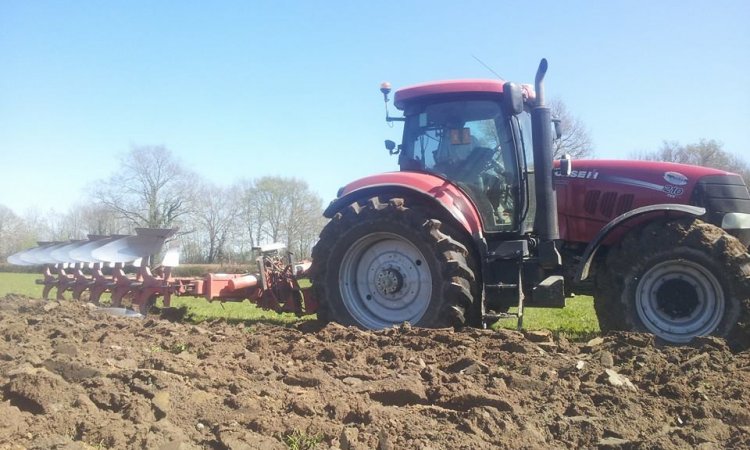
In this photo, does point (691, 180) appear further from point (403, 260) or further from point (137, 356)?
point (137, 356)

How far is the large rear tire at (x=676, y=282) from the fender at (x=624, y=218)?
98 mm

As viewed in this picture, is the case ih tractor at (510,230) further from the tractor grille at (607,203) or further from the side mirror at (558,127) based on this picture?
the side mirror at (558,127)

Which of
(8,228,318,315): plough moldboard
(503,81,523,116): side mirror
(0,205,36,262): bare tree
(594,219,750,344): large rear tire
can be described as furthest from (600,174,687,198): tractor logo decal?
(0,205,36,262): bare tree

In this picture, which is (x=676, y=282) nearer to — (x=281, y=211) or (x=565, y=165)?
(x=565, y=165)

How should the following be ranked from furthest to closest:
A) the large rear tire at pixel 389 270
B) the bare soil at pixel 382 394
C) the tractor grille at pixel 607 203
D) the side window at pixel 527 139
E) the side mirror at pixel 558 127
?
the side mirror at pixel 558 127
the side window at pixel 527 139
the tractor grille at pixel 607 203
the large rear tire at pixel 389 270
the bare soil at pixel 382 394

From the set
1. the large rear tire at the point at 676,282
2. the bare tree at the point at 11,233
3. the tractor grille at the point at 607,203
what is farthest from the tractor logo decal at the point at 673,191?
the bare tree at the point at 11,233

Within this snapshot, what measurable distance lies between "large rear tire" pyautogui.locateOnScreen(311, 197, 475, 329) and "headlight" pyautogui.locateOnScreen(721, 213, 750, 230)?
2.33 meters

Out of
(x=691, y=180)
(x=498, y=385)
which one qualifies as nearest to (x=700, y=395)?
(x=498, y=385)

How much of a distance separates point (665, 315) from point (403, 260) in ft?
7.58

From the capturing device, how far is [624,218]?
214 inches

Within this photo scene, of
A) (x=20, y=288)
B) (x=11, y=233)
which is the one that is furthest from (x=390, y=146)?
(x=11, y=233)

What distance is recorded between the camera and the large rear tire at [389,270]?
18.4 ft

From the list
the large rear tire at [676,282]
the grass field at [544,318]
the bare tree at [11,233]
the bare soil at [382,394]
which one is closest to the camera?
the bare soil at [382,394]

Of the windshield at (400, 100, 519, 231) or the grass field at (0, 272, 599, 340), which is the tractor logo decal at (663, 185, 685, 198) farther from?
the grass field at (0, 272, 599, 340)
